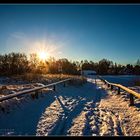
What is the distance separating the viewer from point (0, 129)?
6781 mm

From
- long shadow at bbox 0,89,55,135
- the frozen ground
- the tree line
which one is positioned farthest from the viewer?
the tree line

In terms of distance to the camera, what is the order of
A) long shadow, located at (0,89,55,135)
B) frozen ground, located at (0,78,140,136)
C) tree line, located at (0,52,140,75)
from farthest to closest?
tree line, located at (0,52,140,75) < long shadow, located at (0,89,55,135) < frozen ground, located at (0,78,140,136)

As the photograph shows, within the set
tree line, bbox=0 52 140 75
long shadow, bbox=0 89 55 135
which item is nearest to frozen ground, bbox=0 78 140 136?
long shadow, bbox=0 89 55 135

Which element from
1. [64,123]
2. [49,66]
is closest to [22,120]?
[64,123]

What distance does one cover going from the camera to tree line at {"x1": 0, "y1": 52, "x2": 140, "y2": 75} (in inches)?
2938

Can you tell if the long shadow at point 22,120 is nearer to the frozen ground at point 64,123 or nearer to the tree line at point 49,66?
the frozen ground at point 64,123

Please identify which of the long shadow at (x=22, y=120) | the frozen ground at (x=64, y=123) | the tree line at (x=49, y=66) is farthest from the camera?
the tree line at (x=49, y=66)

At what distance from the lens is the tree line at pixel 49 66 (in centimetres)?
7462

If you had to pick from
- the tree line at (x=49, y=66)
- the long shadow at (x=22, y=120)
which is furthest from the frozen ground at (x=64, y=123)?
the tree line at (x=49, y=66)

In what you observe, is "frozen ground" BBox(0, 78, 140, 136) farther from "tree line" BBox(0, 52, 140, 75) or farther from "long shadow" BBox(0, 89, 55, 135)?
"tree line" BBox(0, 52, 140, 75)
